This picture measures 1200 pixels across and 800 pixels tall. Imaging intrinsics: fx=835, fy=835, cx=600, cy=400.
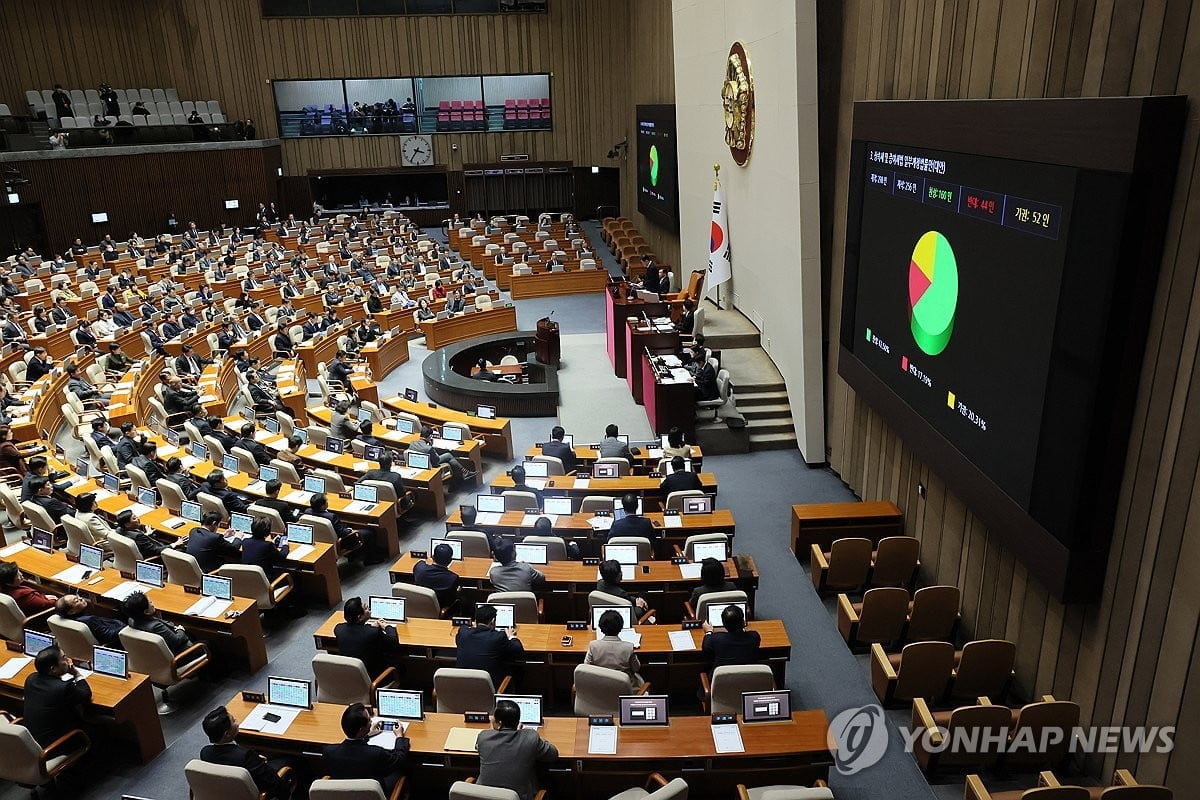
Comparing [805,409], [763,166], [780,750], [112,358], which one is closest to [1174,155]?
[780,750]

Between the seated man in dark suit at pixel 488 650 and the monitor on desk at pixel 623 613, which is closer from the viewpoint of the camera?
the seated man in dark suit at pixel 488 650

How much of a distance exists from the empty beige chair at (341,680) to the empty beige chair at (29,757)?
1.67 meters

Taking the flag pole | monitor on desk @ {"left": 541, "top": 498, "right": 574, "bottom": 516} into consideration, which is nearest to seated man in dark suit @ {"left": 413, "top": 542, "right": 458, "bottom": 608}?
monitor on desk @ {"left": 541, "top": 498, "right": 574, "bottom": 516}

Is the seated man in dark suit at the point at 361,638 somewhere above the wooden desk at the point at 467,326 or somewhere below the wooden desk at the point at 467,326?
above

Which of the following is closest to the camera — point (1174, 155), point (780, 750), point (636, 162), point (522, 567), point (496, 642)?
point (1174, 155)

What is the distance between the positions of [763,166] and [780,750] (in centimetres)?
917

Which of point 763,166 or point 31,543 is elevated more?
point 763,166

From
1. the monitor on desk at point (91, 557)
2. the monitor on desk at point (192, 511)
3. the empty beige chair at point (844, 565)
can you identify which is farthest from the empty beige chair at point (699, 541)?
the monitor on desk at point (91, 557)

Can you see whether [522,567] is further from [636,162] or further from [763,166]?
[636,162]

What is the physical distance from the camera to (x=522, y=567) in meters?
7.27

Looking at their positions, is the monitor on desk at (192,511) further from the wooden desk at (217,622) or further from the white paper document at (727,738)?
the white paper document at (727,738)

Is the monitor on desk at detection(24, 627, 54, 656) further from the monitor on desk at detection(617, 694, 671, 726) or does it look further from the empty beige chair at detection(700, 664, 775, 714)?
the empty beige chair at detection(700, 664, 775, 714)

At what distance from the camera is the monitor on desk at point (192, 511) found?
882cm

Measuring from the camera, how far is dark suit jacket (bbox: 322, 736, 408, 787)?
4.99m
